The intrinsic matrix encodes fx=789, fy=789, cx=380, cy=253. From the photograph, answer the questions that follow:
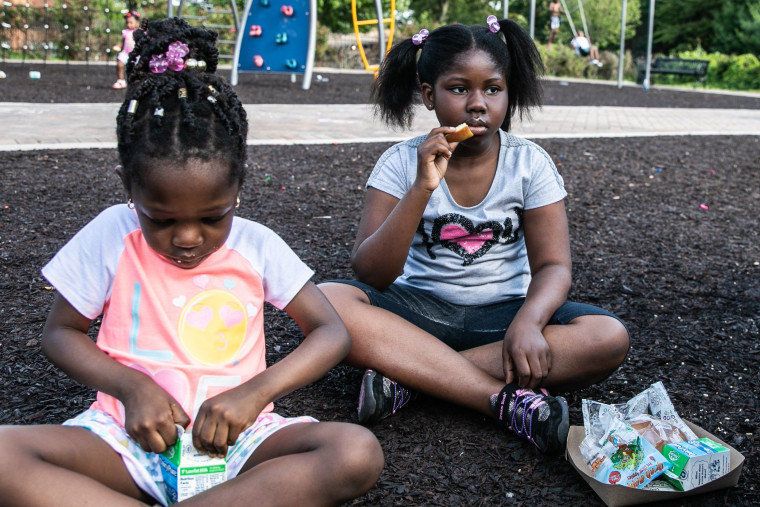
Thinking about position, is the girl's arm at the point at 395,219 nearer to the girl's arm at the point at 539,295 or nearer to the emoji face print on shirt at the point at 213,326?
the girl's arm at the point at 539,295

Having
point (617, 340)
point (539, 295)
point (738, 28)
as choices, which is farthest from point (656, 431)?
point (738, 28)

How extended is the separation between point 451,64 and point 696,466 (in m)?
1.45

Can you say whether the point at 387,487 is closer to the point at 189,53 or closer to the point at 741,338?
the point at 189,53

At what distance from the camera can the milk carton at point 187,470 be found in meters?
1.71

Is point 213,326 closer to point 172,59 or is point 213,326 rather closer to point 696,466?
point 172,59

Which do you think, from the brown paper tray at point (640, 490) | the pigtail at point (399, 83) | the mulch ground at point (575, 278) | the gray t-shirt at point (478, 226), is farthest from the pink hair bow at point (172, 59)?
the brown paper tray at point (640, 490)

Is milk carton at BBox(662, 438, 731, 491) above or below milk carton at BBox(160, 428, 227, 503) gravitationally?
below

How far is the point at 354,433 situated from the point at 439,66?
1.44 m

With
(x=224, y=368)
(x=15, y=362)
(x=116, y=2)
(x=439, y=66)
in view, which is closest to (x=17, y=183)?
(x=15, y=362)

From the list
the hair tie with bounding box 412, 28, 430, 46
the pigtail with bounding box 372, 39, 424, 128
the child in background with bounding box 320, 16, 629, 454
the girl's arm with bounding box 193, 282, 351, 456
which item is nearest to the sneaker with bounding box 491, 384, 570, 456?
the child in background with bounding box 320, 16, 629, 454

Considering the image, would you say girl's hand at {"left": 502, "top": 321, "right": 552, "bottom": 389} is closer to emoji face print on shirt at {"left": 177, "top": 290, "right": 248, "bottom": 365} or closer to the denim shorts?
the denim shorts

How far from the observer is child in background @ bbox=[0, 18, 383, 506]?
1.65 meters

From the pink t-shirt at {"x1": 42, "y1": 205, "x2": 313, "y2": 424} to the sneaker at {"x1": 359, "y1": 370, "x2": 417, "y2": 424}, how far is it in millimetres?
530

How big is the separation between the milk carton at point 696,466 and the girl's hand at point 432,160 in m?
1.01
